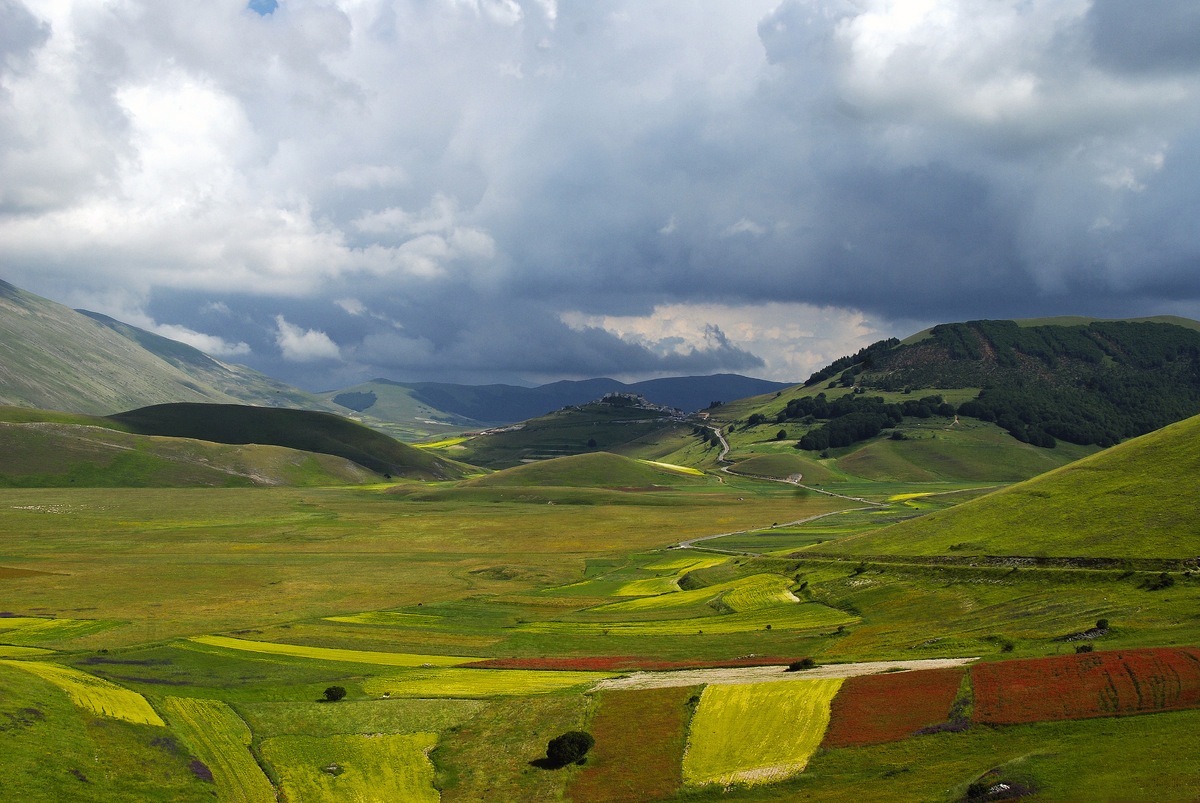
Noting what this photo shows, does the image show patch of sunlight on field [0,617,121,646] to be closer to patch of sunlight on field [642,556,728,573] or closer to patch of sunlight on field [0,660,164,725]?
patch of sunlight on field [0,660,164,725]

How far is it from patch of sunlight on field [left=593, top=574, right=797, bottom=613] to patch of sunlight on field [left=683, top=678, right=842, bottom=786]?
4148 centimetres

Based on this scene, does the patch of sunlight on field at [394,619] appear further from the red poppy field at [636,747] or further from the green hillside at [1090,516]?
the green hillside at [1090,516]

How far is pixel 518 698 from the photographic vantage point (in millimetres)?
58000

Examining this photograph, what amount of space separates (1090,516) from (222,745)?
A: 89.6 metres

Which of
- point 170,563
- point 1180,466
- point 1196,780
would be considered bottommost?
point 170,563

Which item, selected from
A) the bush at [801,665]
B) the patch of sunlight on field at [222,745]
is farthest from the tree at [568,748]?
the bush at [801,665]

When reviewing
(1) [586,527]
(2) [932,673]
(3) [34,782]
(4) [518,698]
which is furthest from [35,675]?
(1) [586,527]

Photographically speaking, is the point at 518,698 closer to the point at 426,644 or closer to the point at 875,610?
the point at 426,644

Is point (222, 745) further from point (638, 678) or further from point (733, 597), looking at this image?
point (733, 597)

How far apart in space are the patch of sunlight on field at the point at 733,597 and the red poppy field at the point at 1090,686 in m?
46.4

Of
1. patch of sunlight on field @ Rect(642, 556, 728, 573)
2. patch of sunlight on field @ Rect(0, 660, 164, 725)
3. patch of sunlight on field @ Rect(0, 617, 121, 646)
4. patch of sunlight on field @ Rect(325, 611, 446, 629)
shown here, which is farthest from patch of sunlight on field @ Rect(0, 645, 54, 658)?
patch of sunlight on field @ Rect(642, 556, 728, 573)

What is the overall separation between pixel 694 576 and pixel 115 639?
237ft

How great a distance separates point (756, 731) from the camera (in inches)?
1890

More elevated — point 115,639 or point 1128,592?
point 1128,592
